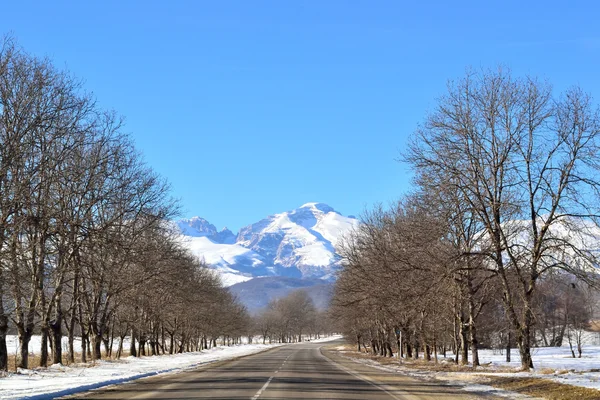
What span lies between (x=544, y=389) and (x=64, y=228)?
16341mm

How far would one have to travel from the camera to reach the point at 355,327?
258 feet

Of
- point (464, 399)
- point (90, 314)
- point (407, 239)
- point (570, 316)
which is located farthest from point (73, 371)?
point (570, 316)

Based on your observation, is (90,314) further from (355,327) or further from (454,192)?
(355,327)

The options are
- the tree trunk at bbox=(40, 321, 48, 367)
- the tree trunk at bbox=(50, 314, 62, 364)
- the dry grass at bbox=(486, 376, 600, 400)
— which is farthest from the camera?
the tree trunk at bbox=(50, 314, 62, 364)

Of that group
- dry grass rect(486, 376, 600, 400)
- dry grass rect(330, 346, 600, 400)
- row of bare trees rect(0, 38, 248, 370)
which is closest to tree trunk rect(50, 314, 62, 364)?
row of bare trees rect(0, 38, 248, 370)

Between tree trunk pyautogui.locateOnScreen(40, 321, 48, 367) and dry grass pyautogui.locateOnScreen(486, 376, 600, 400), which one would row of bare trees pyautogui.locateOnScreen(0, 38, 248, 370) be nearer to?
tree trunk pyautogui.locateOnScreen(40, 321, 48, 367)

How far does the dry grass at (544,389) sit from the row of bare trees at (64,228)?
1388cm

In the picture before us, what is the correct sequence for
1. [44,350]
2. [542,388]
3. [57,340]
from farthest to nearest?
[57,340], [44,350], [542,388]

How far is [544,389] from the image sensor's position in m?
19.5

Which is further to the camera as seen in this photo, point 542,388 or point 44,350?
point 44,350

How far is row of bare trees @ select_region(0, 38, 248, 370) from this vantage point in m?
21.5

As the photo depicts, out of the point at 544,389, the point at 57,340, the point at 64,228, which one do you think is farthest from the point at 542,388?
the point at 57,340

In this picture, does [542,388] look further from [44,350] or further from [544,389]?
[44,350]

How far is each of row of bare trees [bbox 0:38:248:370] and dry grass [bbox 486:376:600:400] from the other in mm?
13883
